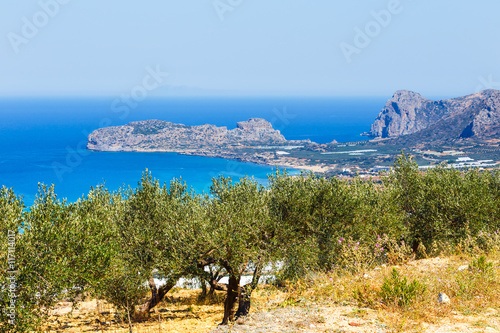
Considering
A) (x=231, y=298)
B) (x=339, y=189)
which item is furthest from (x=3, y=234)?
(x=339, y=189)

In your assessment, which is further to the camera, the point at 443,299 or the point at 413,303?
the point at 443,299

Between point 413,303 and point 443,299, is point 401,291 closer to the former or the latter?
point 413,303

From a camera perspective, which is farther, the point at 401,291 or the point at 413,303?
the point at 401,291

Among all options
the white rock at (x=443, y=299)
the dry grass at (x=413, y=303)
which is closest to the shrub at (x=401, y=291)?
the dry grass at (x=413, y=303)

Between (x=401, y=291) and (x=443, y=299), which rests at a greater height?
(x=401, y=291)

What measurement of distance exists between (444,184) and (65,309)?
1062 inches

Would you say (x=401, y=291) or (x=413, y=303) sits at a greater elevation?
(x=401, y=291)

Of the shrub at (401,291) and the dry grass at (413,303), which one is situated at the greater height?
the shrub at (401,291)

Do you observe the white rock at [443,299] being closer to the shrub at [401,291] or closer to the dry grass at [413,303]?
the dry grass at [413,303]

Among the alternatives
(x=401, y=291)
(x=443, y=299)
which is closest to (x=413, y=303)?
(x=401, y=291)

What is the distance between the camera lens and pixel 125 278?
1666 centimetres

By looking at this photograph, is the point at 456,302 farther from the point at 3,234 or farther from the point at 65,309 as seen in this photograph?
the point at 65,309

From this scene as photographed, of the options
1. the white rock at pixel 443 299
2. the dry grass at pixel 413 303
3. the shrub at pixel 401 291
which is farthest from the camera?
the white rock at pixel 443 299

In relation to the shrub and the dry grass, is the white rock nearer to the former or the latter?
the dry grass
